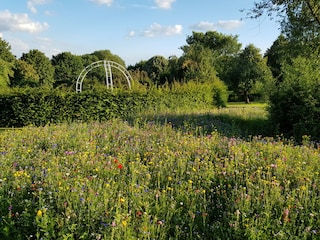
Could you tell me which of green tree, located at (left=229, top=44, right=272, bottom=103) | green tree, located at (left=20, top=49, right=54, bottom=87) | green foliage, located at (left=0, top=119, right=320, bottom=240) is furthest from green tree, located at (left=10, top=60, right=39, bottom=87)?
green foliage, located at (left=0, top=119, right=320, bottom=240)

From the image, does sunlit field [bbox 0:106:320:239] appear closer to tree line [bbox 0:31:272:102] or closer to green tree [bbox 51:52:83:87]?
tree line [bbox 0:31:272:102]

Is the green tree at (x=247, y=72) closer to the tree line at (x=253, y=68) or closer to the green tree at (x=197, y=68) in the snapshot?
the tree line at (x=253, y=68)

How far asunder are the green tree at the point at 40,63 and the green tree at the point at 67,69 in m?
7.16

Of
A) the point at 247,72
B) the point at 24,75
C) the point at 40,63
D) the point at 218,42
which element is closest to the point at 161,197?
the point at 247,72

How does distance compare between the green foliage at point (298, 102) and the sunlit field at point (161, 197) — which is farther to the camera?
the green foliage at point (298, 102)

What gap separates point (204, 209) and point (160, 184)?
84 cm

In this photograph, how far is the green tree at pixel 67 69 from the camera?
55.8 m

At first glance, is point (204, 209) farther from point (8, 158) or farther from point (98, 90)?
point (98, 90)

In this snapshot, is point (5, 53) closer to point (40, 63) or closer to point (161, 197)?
point (40, 63)

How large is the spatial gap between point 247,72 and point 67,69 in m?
33.5

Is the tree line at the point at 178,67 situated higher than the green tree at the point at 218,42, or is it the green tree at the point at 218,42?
the green tree at the point at 218,42

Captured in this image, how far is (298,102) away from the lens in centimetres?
900

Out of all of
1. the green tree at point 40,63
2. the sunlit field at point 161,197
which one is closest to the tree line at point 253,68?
the green tree at point 40,63

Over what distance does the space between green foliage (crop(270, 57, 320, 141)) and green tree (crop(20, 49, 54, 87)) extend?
41.2 meters
